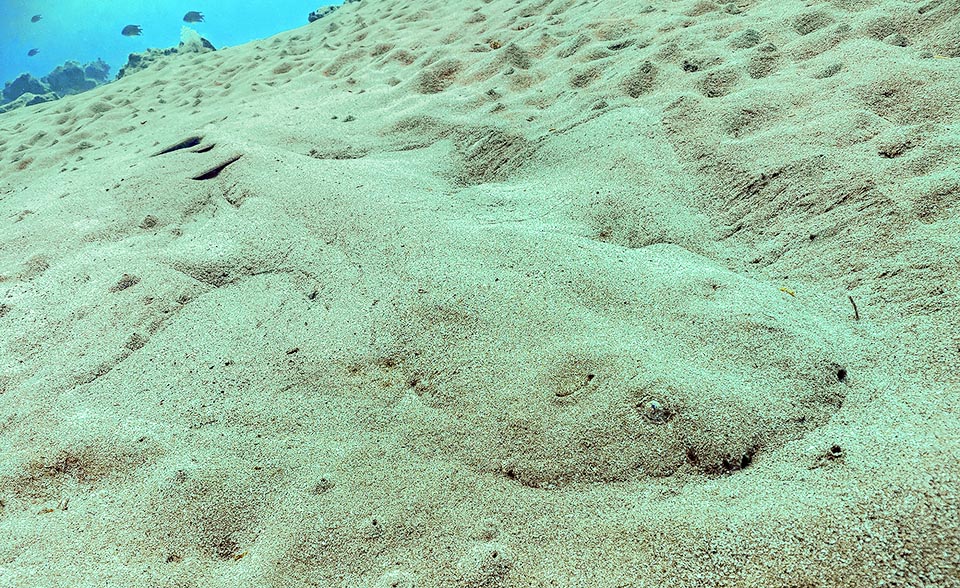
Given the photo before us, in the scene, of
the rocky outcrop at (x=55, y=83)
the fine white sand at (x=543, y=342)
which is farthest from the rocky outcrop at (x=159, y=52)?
the fine white sand at (x=543, y=342)

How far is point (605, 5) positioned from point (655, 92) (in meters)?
1.53

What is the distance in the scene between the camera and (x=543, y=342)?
4.40 feet

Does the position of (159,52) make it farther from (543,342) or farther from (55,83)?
(543,342)

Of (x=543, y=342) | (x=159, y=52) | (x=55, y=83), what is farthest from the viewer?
(x=55, y=83)

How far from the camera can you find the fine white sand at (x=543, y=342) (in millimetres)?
953

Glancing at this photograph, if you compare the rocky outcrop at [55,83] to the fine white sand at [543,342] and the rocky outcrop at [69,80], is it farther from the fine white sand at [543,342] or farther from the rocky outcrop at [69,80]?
the fine white sand at [543,342]

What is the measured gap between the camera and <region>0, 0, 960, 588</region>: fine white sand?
95 cm

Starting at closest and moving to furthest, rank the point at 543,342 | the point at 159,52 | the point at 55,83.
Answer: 1. the point at 543,342
2. the point at 159,52
3. the point at 55,83

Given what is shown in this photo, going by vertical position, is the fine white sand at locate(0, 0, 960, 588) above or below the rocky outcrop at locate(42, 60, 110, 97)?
below

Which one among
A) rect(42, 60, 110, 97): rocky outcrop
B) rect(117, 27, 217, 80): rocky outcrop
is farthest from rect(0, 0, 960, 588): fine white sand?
rect(42, 60, 110, 97): rocky outcrop

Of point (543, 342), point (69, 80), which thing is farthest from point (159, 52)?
point (543, 342)

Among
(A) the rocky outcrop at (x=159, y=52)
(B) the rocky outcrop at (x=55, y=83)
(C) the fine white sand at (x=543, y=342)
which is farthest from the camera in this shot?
(B) the rocky outcrop at (x=55, y=83)

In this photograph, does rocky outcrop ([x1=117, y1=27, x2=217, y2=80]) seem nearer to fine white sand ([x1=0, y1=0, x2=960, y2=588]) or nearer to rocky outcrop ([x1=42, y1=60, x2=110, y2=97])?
rocky outcrop ([x1=42, y1=60, x2=110, y2=97])

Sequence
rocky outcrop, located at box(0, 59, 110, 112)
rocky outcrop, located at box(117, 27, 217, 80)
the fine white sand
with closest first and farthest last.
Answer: the fine white sand, rocky outcrop, located at box(117, 27, 217, 80), rocky outcrop, located at box(0, 59, 110, 112)
